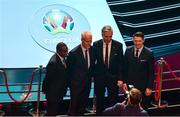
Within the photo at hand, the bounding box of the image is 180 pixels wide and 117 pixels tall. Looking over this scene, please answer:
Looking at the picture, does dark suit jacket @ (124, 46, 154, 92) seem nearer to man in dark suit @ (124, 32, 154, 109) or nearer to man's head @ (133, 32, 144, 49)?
man in dark suit @ (124, 32, 154, 109)

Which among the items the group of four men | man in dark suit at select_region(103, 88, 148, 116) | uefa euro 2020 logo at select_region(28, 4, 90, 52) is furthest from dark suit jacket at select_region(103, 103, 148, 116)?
uefa euro 2020 logo at select_region(28, 4, 90, 52)

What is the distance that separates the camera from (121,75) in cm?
513

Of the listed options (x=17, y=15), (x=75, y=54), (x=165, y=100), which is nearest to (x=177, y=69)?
(x=165, y=100)

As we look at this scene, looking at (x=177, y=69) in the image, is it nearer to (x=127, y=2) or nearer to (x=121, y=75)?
(x=127, y=2)

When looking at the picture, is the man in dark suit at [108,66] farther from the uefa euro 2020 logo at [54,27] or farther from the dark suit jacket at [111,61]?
the uefa euro 2020 logo at [54,27]

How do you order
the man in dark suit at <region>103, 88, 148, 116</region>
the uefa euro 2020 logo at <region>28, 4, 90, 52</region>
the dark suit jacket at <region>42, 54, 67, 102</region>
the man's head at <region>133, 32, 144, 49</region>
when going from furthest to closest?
the uefa euro 2020 logo at <region>28, 4, 90, 52</region> < the dark suit jacket at <region>42, 54, 67, 102</region> < the man's head at <region>133, 32, 144, 49</region> < the man in dark suit at <region>103, 88, 148, 116</region>

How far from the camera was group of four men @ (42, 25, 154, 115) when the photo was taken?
5.05m

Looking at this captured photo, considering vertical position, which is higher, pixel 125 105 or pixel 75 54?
pixel 75 54

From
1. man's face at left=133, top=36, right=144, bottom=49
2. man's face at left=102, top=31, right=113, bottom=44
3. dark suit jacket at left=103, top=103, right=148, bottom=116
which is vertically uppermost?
man's face at left=102, top=31, right=113, bottom=44

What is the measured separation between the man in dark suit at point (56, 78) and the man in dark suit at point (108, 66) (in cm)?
46

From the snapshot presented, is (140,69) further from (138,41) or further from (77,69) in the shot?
(77,69)

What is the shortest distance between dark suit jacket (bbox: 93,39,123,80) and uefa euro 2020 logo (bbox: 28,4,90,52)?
1022 mm

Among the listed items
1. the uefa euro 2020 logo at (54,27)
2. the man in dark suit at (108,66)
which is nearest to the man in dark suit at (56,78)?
the man in dark suit at (108,66)

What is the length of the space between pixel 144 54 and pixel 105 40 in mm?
532
